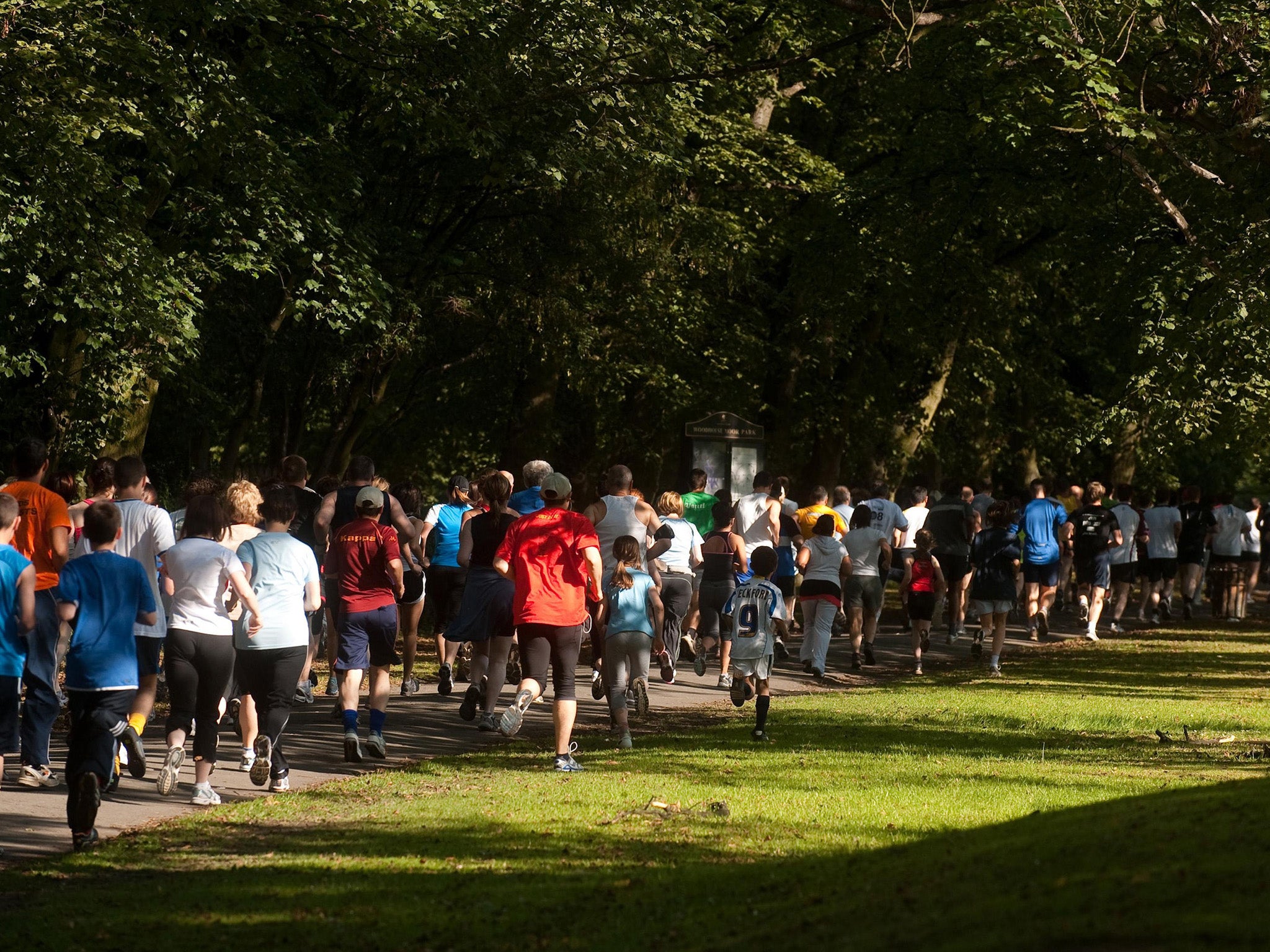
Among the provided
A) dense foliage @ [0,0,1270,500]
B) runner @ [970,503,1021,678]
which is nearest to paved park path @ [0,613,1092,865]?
runner @ [970,503,1021,678]

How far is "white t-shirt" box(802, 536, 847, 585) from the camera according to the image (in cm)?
1659

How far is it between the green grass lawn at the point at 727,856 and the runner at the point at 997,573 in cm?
475

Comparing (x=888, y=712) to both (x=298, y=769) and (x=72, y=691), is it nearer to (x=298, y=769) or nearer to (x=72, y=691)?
(x=298, y=769)

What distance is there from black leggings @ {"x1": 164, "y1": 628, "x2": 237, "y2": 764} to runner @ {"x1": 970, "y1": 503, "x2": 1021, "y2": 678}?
396 inches

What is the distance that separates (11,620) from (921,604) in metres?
11.8

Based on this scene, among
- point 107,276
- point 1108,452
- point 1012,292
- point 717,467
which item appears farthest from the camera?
point 1108,452

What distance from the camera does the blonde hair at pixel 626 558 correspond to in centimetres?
1184

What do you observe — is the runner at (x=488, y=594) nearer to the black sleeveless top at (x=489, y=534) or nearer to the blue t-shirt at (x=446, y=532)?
the black sleeveless top at (x=489, y=534)

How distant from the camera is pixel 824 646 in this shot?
56.0 feet

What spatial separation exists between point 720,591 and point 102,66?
25.5 ft

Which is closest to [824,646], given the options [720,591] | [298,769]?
[720,591]

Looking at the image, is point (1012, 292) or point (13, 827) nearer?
point (13, 827)

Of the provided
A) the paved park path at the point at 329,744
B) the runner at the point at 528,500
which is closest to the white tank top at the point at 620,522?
the runner at the point at 528,500

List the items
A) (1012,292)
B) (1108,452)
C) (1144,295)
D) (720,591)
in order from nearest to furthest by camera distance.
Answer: (720,591)
(1144,295)
(1012,292)
(1108,452)
